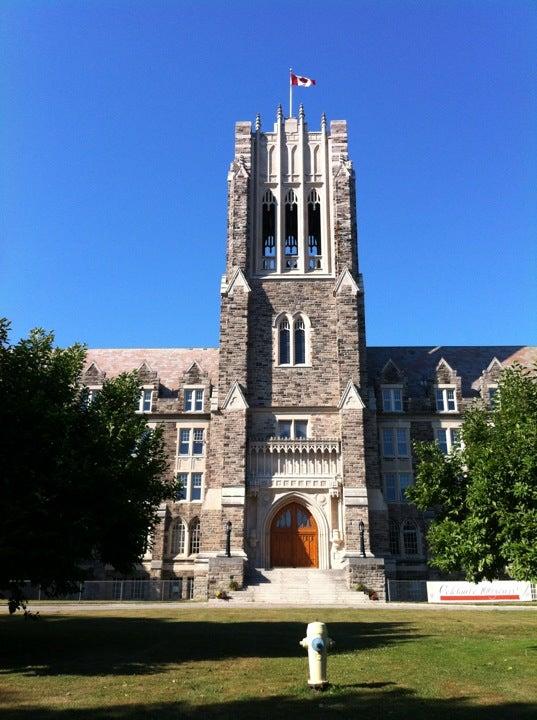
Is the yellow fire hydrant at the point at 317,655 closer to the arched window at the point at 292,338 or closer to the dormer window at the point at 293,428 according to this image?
the dormer window at the point at 293,428

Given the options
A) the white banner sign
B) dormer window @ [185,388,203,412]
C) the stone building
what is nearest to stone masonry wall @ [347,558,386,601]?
the stone building

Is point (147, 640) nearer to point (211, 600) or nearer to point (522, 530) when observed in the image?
point (522, 530)

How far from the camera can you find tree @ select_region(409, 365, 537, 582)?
47.1 ft

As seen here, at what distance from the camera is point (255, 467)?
34.4 m

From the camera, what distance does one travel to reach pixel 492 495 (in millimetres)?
15125

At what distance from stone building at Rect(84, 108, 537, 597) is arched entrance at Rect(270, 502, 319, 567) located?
0.24 feet

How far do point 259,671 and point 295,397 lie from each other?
2452 cm

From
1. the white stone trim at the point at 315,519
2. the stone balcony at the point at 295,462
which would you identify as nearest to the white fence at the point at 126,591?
the white stone trim at the point at 315,519

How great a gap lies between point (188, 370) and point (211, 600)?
1596 centimetres

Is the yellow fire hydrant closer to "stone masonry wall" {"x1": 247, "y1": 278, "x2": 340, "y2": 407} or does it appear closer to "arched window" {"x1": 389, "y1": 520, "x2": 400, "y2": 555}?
"stone masonry wall" {"x1": 247, "y1": 278, "x2": 340, "y2": 407}

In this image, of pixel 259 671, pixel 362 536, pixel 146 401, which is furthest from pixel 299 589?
pixel 259 671

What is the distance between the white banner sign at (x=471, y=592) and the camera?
28.3m

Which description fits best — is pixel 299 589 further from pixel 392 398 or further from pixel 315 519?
pixel 392 398

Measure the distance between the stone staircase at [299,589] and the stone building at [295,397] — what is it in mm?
690
